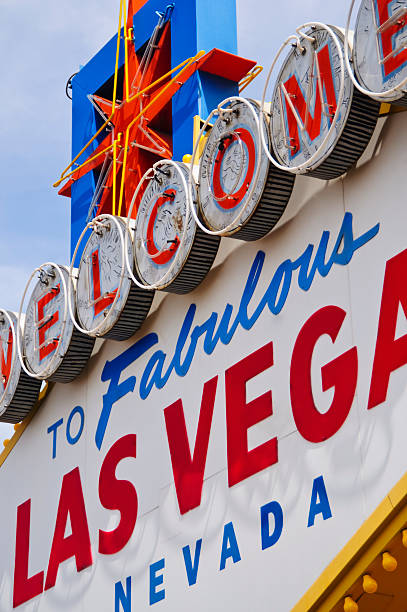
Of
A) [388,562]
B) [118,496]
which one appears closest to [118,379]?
[118,496]

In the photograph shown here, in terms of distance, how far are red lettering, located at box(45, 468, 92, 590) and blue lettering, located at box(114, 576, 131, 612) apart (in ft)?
2.20

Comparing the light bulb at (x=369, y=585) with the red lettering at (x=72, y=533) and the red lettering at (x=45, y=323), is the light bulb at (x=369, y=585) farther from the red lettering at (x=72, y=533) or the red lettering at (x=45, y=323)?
the red lettering at (x=45, y=323)

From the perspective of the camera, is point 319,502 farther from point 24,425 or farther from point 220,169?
point 24,425

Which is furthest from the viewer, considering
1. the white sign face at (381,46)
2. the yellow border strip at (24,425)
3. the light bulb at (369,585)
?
the yellow border strip at (24,425)

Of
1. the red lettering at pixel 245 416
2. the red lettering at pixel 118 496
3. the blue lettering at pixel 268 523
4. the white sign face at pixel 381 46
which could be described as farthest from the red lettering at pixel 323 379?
the red lettering at pixel 118 496

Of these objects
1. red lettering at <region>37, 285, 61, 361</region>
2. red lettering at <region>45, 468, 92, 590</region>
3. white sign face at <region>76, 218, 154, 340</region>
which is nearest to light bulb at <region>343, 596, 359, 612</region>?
red lettering at <region>45, 468, 92, 590</region>

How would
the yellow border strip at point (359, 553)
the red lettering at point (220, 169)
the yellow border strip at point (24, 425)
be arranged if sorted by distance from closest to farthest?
the yellow border strip at point (359, 553) < the red lettering at point (220, 169) < the yellow border strip at point (24, 425)

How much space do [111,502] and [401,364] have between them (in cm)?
429

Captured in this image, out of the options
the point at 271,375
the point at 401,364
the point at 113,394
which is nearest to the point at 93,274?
the point at 113,394

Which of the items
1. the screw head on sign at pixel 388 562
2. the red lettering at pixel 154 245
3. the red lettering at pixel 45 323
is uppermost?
the red lettering at pixel 154 245

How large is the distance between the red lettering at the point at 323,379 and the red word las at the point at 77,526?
2.57 meters

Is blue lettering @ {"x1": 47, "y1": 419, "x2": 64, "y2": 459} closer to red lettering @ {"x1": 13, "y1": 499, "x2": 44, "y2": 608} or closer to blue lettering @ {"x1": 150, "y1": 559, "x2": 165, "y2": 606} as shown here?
red lettering @ {"x1": 13, "y1": 499, "x2": 44, "y2": 608}

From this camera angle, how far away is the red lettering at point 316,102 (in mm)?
9998

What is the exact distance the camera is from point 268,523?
32.1ft
